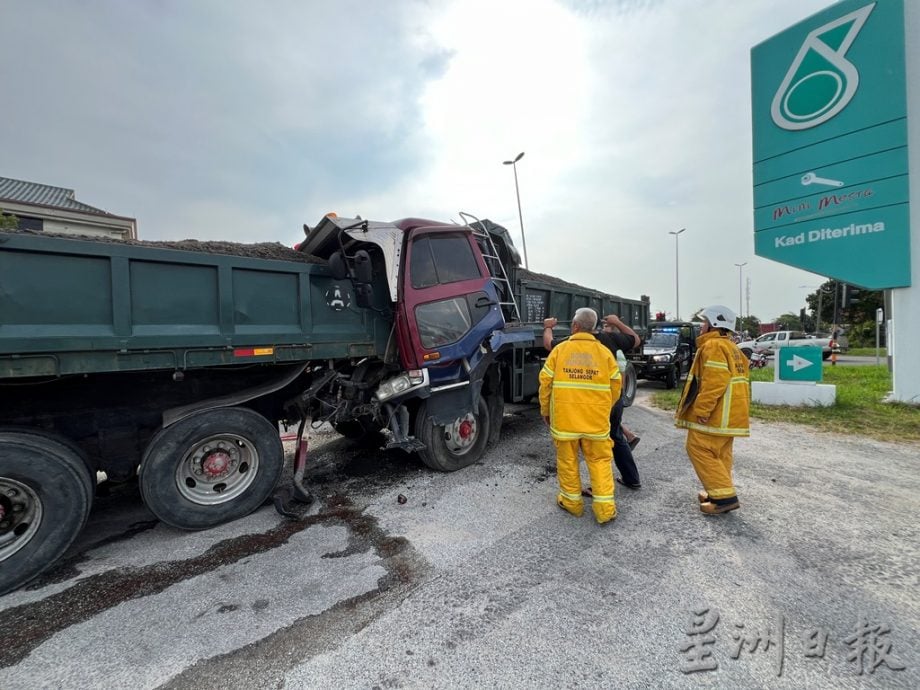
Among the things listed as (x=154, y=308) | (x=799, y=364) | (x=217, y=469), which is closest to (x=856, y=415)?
(x=799, y=364)

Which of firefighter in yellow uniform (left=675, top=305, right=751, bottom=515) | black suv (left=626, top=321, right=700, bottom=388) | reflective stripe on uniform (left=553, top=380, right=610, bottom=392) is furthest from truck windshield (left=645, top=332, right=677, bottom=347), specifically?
reflective stripe on uniform (left=553, top=380, right=610, bottom=392)

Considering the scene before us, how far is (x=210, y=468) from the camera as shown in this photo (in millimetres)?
3230

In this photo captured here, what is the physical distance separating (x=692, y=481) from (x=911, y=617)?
6.19 feet

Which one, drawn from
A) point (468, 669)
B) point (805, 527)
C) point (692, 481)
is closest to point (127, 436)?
point (468, 669)

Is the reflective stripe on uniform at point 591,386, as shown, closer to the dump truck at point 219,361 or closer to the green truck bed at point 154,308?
the dump truck at point 219,361

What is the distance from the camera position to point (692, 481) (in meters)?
4.00

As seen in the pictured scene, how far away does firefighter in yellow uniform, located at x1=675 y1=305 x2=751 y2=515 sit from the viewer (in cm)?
320

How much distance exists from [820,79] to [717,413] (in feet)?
29.3

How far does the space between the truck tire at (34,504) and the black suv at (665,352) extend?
976 centimetres

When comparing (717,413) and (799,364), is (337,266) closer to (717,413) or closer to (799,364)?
(717,413)

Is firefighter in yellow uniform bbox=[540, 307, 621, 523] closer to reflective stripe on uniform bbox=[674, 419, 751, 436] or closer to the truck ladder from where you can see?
reflective stripe on uniform bbox=[674, 419, 751, 436]

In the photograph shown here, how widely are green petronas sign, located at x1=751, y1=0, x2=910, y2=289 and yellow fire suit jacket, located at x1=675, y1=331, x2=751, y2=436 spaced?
711cm

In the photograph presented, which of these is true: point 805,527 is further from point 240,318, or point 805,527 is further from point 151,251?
point 151,251

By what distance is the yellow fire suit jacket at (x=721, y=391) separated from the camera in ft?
10.5
